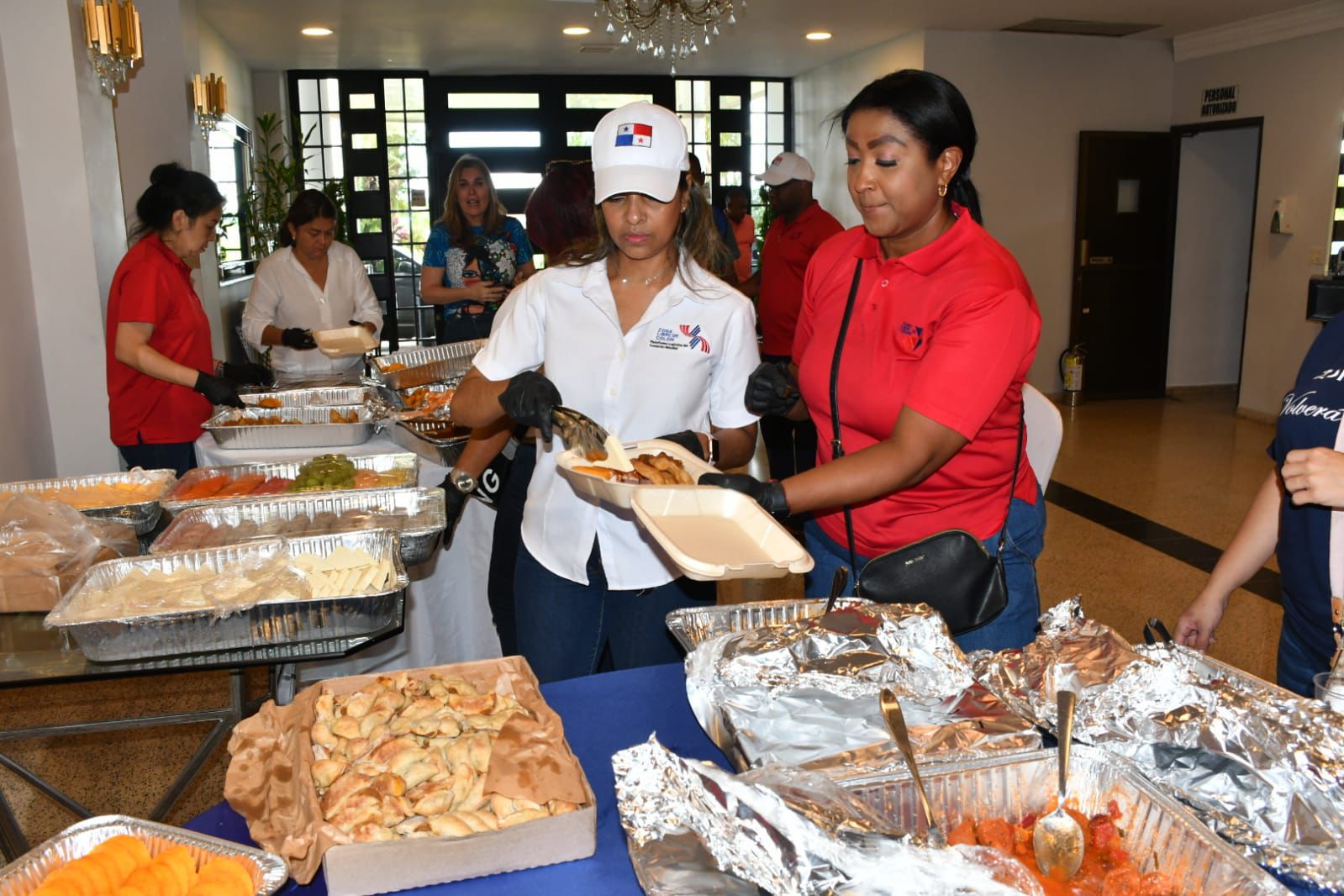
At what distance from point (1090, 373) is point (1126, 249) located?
99 centimetres

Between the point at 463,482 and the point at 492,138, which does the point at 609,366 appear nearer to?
the point at 463,482

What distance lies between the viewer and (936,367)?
1439 mm

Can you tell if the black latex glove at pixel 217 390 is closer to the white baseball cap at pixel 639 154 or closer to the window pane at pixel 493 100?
the white baseball cap at pixel 639 154

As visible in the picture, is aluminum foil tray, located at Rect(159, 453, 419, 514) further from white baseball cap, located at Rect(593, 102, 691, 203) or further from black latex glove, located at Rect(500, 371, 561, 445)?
white baseball cap, located at Rect(593, 102, 691, 203)

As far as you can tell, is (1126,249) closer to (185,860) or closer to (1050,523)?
(1050,523)

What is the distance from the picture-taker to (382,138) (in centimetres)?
960

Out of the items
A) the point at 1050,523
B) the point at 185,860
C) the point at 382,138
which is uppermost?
the point at 382,138

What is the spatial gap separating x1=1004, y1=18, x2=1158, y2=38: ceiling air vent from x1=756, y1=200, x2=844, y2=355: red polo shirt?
392cm

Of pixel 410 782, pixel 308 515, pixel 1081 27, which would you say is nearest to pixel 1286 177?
pixel 1081 27

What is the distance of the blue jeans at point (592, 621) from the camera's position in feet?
5.78

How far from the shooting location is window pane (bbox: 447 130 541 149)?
9.88m

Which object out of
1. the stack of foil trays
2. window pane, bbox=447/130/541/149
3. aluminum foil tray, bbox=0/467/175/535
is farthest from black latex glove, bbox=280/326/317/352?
window pane, bbox=447/130/541/149

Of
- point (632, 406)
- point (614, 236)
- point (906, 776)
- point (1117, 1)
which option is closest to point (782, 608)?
point (906, 776)

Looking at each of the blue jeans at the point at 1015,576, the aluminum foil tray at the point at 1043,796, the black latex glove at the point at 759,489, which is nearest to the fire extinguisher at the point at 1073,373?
the blue jeans at the point at 1015,576
